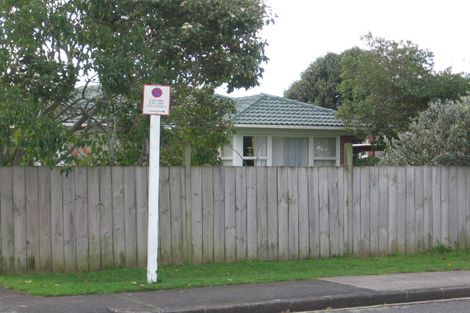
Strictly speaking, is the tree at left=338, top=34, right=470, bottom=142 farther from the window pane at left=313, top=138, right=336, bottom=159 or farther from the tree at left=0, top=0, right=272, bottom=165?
the tree at left=0, top=0, right=272, bottom=165

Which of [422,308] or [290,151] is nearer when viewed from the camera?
[422,308]

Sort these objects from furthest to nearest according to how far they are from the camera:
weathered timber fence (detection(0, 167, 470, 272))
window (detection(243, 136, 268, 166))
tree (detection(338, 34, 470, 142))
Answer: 1. window (detection(243, 136, 268, 166))
2. tree (detection(338, 34, 470, 142))
3. weathered timber fence (detection(0, 167, 470, 272))

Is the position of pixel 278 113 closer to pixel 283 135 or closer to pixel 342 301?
pixel 283 135

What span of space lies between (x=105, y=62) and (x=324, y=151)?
12569 mm

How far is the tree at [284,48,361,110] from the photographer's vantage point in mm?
33812

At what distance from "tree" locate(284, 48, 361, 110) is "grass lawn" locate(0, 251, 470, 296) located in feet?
70.8

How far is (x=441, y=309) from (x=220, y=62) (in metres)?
5.09

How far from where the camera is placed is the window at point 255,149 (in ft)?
65.3

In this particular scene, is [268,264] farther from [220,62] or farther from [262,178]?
[220,62]

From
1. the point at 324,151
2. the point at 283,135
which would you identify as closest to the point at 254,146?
the point at 283,135

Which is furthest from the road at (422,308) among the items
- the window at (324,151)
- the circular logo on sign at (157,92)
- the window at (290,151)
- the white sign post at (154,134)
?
the window at (324,151)

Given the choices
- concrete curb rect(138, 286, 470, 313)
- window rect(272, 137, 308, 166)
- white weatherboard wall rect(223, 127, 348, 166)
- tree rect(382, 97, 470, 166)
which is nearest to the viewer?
concrete curb rect(138, 286, 470, 313)

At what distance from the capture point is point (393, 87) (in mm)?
19422

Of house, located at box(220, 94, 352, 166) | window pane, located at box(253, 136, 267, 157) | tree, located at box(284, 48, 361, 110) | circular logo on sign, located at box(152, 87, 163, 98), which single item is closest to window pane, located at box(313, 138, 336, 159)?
house, located at box(220, 94, 352, 166)
